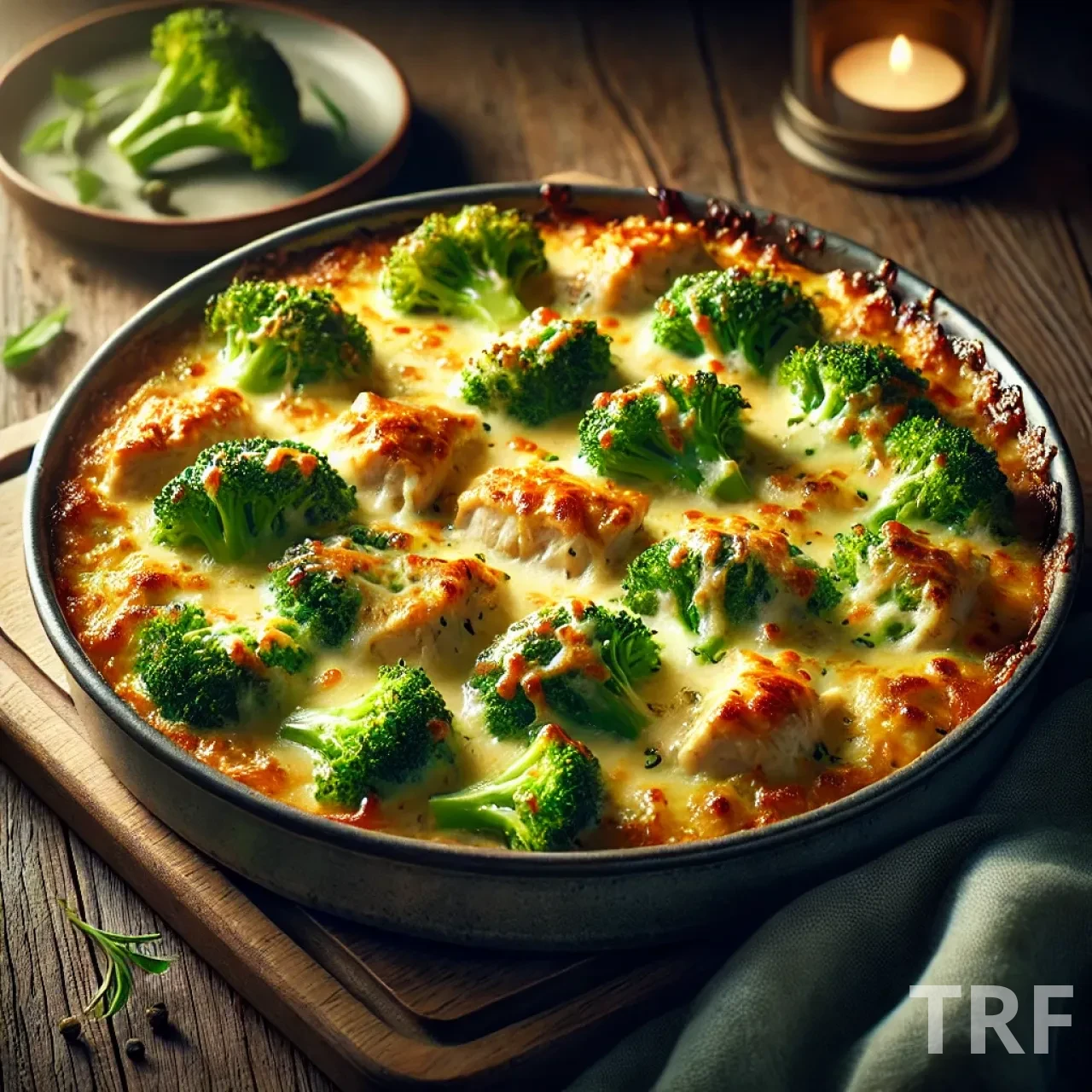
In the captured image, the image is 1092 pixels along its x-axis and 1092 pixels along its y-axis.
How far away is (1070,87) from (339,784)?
4925 mm

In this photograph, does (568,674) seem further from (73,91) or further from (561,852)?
(73,91)

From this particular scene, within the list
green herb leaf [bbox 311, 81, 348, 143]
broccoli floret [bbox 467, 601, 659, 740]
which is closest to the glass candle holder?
green herb leaf [bbox 311, 81, 348, 143]

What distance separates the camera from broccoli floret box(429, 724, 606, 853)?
3299 mm

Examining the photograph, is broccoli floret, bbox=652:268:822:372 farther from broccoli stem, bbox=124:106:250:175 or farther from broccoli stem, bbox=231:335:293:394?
broccoli stem, bbox=124:106:250:175

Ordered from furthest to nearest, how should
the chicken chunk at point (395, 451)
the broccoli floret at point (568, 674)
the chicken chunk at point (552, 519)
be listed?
the chicken chunk at point (395, 451), the chicken chunk at point (552, 519), the broccoli floret at point (568, 674)

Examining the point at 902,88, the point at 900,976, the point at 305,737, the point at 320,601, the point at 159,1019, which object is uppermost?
the point at 320,601

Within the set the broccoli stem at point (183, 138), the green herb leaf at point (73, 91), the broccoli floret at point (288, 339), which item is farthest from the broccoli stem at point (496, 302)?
the green herb leaf at point (73, 91)

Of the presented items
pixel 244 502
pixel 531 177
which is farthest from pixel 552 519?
pixel 531 177

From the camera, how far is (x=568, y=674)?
356 cm

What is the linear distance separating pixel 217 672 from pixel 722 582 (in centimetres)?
115

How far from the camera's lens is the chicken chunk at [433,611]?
3.70m

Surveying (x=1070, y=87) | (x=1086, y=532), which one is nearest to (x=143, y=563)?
(x=1086, y=532)

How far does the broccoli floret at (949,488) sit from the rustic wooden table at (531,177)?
2.25 feet

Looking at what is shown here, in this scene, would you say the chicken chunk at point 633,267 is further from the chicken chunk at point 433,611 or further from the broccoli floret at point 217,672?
the broccoli floret at point 217,672
